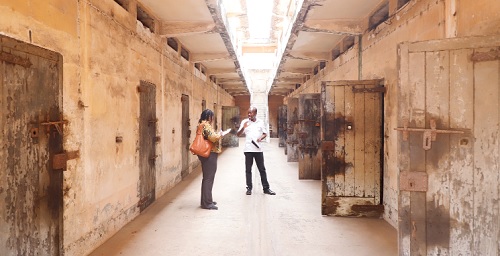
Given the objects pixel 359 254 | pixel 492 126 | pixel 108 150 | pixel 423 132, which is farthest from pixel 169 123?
pixel 492 126

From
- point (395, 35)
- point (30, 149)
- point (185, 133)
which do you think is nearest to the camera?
point (30, 149)

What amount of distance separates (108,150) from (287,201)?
3.26 meters

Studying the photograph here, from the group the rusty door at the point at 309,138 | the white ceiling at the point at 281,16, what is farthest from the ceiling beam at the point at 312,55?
the rusty door at the point at 309,138

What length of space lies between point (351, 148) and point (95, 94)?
3672 millimetres

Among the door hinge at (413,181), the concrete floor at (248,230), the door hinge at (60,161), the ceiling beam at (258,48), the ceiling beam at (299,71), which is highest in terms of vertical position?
the ceiling beam at (258,48)

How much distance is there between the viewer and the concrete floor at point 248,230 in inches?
141

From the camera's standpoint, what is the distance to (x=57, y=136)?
2.89 metres

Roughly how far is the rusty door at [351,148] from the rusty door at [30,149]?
140 inches

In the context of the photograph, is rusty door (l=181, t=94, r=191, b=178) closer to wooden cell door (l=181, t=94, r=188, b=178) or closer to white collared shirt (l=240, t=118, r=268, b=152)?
wooden cell door (l=181, t=94, r=188, b=178)

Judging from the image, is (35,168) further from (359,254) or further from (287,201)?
(287,201)

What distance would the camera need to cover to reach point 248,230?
4.21 metres

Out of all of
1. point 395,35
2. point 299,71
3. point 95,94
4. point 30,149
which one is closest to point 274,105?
point 299,71

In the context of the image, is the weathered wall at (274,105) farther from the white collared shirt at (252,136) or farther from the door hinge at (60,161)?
the door hinge at (60,161)

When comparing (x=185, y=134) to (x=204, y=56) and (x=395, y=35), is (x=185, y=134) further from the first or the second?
(x=395, y=35)
